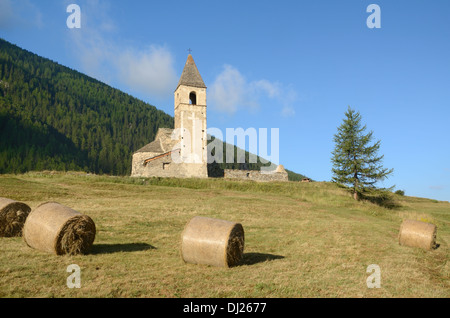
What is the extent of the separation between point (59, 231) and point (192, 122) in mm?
39038

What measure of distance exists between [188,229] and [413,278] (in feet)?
20.9

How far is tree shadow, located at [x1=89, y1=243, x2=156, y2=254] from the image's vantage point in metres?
10.7

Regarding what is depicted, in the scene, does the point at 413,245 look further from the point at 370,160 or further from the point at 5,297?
the point at 370,160

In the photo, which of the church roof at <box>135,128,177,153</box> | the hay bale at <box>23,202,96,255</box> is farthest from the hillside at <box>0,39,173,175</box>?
the hay bale at <box>23,202,96,255</box>

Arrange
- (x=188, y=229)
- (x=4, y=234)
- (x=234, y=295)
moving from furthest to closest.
→ (x=4, y=234), (x=188, y=229), (x=234, y=295)

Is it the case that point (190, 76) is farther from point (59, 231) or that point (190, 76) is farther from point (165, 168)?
point (59, 231)

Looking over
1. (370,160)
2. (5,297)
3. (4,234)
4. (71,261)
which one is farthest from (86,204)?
(370,160)

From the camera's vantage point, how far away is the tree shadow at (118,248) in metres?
10.7

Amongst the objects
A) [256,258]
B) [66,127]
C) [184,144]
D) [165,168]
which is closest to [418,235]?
[256,258]

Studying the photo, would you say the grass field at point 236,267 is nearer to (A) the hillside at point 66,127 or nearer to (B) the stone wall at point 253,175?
(B) the stone wall at point 253,175

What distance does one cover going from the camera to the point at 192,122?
4794 centimetres

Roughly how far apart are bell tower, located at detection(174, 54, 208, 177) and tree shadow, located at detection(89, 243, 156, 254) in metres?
34.1
